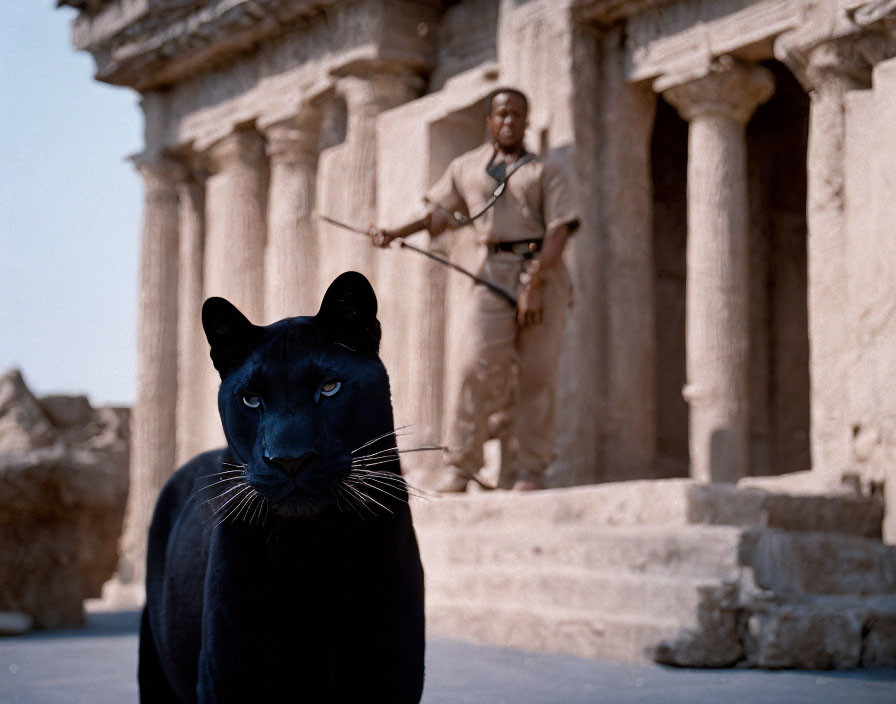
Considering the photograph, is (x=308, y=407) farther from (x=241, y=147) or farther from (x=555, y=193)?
(x=241, y=147)

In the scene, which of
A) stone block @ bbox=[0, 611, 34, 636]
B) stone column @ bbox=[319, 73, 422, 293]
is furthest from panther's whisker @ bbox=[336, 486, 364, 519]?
stone column @ bbox=[319, 73, 422, 293]

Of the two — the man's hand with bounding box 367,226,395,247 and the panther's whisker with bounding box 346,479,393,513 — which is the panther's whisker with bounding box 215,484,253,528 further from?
the man's hand with bounding box 367,226,395,247

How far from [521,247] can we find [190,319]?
7.95m

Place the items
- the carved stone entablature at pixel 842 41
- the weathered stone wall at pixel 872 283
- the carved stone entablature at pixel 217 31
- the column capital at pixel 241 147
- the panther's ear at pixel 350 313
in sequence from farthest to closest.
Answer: the column capital at pixel 241 147, the carved stone entablature at pixel 217 31, the carved stone entablature at pixel 842 41, the weathered stone wall at pixel 872 283, the panther's ear at pixel 350 313

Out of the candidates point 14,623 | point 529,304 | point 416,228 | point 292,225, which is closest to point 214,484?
point 416,228

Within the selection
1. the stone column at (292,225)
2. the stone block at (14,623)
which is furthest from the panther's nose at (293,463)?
the stone column at (292,225)

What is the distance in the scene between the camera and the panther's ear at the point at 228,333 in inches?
112

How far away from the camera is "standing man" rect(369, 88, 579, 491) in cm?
783

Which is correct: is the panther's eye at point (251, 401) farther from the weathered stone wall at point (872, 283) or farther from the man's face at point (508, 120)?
the weathered stone wall at point (872, 283)

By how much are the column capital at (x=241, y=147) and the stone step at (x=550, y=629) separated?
840 cm

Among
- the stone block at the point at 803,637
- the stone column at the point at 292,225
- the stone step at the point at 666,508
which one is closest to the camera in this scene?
the stone block at the point at 803,637

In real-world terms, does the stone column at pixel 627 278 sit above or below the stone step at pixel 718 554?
above

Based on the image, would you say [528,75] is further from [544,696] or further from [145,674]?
[145,674]

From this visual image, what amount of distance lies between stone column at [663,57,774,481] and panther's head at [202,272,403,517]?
736 cm
